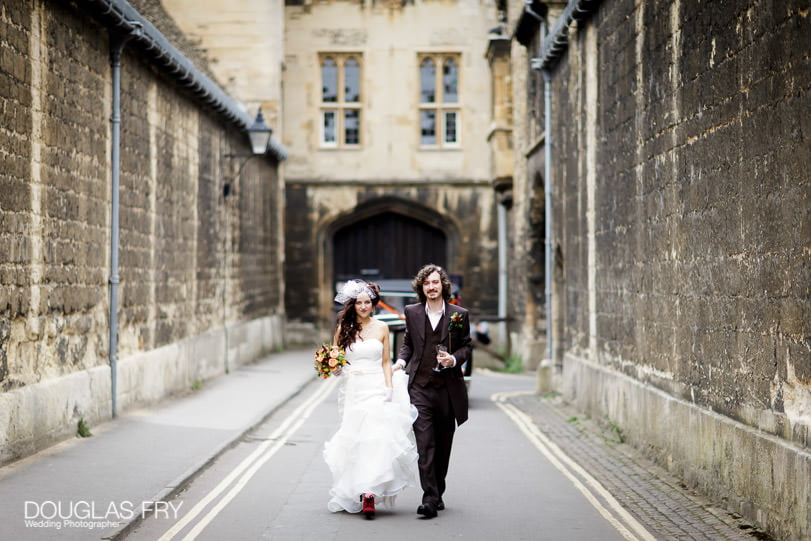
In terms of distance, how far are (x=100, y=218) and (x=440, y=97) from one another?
19411 millimetres

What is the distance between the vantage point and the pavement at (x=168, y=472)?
786 centimetres

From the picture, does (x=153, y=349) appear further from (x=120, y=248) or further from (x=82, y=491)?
(x=82, y=491)

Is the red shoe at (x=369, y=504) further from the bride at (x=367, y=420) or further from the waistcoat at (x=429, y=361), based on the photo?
the waistcoat at (x=429, y=361)

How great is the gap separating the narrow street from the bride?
8.6 inches

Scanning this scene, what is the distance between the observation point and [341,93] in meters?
32.1

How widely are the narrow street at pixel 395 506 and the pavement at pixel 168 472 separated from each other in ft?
0.76

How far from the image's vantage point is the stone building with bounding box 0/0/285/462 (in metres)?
10.6

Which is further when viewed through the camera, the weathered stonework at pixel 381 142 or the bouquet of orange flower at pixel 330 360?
the weathered stonework at pixel 381 142

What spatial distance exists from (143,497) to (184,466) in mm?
1696

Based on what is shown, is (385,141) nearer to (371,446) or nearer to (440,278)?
(440,278)

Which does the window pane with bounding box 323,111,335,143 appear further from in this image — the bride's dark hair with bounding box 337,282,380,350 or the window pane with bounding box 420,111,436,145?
the bride's dark hair with bounding box 337,282,380,350

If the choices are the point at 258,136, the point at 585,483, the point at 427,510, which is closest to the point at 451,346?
the point at 427,510

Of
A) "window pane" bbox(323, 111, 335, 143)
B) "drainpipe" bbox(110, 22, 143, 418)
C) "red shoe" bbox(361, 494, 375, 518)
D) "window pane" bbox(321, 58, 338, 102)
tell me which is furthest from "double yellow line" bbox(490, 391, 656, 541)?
"window pane" bbox(321, 58, 338, 102)

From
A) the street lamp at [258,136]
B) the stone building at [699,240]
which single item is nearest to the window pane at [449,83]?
the street lamp at [258,136]
